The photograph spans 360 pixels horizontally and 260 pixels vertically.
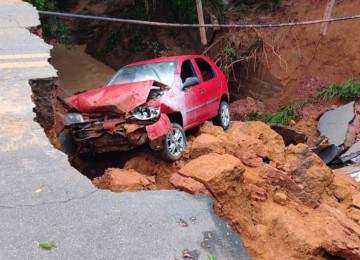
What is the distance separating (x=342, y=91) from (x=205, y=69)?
15.9 feet

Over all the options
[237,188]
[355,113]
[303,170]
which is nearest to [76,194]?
[237,188]

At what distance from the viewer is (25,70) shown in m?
6.29

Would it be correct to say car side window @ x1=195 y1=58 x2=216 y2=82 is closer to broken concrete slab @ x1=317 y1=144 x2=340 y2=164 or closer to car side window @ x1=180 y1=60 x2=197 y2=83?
car side window @ x1=180 y1=60 x2=197 y2=83

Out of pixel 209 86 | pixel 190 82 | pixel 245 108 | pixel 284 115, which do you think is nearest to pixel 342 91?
pixel 284 115

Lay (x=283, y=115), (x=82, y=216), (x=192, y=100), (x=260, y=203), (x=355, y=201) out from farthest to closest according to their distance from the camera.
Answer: (x=283, y=115) < (x=192, y=100) < (x=355, y=201) < (x=260, y=203) < (x=82, y=216)

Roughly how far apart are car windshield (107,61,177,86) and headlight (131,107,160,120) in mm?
1444

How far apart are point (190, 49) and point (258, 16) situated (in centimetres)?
252

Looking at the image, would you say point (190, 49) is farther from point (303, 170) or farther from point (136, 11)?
point (303, 170)

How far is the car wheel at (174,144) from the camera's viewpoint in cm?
737

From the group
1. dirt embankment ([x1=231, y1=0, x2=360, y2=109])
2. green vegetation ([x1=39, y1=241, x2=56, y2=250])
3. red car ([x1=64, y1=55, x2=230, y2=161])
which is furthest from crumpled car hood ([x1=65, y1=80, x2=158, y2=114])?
dirt embankment ([x1=231, y1=0, x2=360, y2=109])

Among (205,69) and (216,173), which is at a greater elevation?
(216,173)

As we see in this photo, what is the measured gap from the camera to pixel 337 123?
39.9 feet

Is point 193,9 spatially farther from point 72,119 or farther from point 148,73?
point 72,119

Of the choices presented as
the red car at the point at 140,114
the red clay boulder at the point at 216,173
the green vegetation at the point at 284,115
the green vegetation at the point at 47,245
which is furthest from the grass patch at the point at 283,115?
the green vegetation at the point at 47,245
